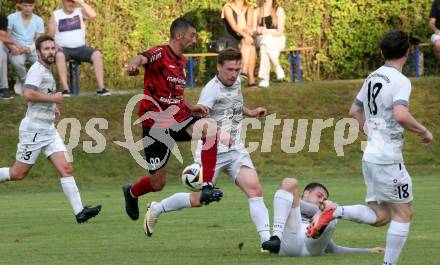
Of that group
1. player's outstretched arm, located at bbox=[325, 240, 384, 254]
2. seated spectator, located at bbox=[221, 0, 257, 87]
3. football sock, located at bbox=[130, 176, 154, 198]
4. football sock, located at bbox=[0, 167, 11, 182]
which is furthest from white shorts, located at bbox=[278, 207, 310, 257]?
seated spectator, located at bbox=[221, 0, 257, 87]

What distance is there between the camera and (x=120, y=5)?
2566 centimetres

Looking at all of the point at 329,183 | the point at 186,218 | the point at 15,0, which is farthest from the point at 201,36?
the point at 186,218

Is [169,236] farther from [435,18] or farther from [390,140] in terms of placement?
[435,18]

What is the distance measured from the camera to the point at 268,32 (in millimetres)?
23125

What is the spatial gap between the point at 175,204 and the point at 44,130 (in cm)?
244

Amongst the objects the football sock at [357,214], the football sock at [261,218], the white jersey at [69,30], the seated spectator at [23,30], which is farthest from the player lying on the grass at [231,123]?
the seated spectator at [23,30]

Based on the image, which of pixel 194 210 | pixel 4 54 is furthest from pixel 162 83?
pixel 4 54

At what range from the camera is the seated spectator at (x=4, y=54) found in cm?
2172

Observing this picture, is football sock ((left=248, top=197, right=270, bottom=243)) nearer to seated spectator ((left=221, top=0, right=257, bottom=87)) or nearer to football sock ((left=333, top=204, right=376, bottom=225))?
football sock ((left=333, top=204, right=376, bottom=225))

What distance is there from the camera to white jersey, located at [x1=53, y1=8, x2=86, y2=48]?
71.8ft

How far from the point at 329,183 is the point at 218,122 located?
24.1ft

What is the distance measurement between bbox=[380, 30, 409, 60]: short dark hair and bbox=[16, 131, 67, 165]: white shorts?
5.45m

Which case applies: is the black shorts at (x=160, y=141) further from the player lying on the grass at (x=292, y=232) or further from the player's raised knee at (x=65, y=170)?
the player lying on the grass at (x=292, y=232)

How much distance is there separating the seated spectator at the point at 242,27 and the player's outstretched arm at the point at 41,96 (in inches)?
360
